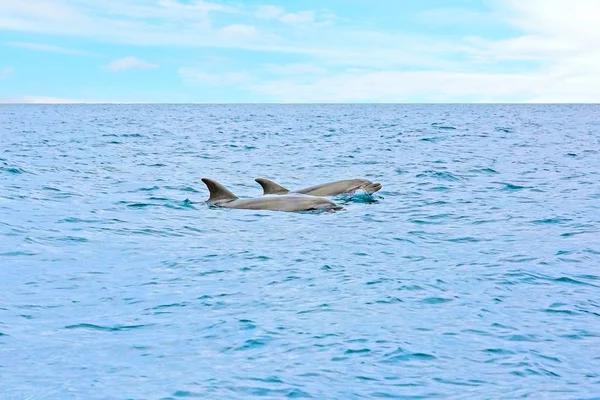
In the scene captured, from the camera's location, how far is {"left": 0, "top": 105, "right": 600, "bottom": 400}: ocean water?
790cm

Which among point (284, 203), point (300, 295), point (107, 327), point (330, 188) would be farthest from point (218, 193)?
point (107, 327)

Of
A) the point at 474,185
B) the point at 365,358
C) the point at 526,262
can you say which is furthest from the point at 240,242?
the point at 474,185

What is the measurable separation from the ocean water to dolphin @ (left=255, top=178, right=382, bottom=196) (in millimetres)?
522

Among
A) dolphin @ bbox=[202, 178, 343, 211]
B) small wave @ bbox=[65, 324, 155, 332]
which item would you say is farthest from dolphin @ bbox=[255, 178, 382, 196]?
small wave @ bbox=[65, 324, 155, 332]

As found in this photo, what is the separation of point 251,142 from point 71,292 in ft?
130

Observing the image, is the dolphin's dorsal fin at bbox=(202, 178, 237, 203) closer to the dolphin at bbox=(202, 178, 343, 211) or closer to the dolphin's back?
the dolphin at bbox=(202, 178, 343, 211)

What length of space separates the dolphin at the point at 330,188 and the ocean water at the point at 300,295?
0.52m

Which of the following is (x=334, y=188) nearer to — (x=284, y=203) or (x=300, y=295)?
(x=284, y=203)

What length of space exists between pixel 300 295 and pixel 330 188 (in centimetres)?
1083

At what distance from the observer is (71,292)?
1123 centimetres

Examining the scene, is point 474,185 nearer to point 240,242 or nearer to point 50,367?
point 240,242

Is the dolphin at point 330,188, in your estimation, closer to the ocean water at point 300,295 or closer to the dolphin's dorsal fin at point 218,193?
the ocean water at point 300,295

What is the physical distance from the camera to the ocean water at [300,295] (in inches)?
311

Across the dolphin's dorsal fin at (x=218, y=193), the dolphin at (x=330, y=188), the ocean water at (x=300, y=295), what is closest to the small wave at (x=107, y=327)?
the ocean water at (x=300, y=295)
